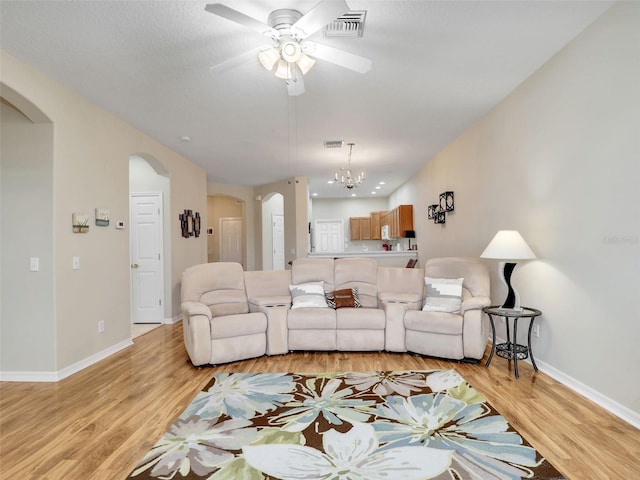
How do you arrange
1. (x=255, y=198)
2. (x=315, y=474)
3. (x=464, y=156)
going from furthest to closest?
(x=255, y=198), (x=464, y=156), (x=315, y=474)

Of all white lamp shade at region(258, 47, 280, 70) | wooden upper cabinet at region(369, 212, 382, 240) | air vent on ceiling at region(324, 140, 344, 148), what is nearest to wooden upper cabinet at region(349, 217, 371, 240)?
wooden upper cabinet at region(369, 212, 382, 240)

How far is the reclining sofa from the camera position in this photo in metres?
3.79

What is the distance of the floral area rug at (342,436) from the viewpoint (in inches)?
76.5

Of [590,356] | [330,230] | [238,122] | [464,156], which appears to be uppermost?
[238,122]

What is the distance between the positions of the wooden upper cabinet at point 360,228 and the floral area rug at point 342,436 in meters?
8.60

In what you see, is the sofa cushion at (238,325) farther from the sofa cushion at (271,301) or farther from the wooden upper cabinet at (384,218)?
the wooden upper cabinet at (384,218)

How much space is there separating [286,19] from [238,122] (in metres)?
2.32

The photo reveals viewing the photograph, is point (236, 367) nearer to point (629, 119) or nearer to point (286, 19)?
point (286, 19)

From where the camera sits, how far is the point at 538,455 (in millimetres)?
2053

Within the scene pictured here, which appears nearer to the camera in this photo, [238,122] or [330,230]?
[238,122]

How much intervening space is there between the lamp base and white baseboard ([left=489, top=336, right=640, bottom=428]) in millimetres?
568

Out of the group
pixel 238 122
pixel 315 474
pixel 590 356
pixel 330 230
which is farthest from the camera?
pixel 330 230

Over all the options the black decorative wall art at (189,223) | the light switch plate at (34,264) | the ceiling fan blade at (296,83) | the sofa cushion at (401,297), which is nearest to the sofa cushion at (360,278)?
the sofa cushion at (401,297)

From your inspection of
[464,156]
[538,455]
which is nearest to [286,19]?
[538,455]
